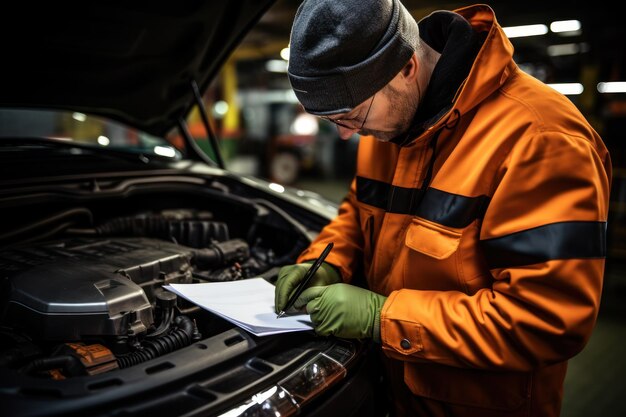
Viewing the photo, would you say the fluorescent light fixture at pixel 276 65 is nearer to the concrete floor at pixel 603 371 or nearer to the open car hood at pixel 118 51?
the concrete floor at pixel 603 371

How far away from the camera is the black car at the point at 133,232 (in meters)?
0.81

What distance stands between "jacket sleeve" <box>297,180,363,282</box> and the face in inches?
10.8

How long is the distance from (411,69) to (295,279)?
546 millimetres

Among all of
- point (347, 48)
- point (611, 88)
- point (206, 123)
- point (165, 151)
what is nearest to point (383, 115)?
point (347, 48)

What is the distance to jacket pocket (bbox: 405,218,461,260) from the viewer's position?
904 millimetres

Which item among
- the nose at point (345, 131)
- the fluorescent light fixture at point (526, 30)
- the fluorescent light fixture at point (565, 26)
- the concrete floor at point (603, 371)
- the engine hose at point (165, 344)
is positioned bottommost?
the concrete floor at point (603, 371)

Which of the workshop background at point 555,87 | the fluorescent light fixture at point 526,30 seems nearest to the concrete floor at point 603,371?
the workshop background at point 555,87

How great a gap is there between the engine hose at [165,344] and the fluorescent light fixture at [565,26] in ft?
26.6

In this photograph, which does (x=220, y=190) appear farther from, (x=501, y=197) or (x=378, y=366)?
(x=501, y=197)

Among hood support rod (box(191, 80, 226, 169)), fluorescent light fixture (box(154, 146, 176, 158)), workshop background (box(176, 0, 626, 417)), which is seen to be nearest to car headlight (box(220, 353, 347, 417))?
hood support rod (box(191, 80, 226, 169))

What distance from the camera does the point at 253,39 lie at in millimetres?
9164

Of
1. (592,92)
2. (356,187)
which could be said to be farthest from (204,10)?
(592,92)

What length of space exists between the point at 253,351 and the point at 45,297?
424 mm

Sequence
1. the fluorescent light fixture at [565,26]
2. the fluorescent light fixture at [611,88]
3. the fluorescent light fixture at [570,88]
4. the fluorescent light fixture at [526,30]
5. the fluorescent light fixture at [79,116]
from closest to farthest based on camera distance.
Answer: the fluorescent light fixture at [79,116]
the fluorescent light fixture at [565,26]
the fluorescent light fixture at [526,30]
the fluorescent light fixture at [611,88]
the fluorescent light fixture at [570,88]
